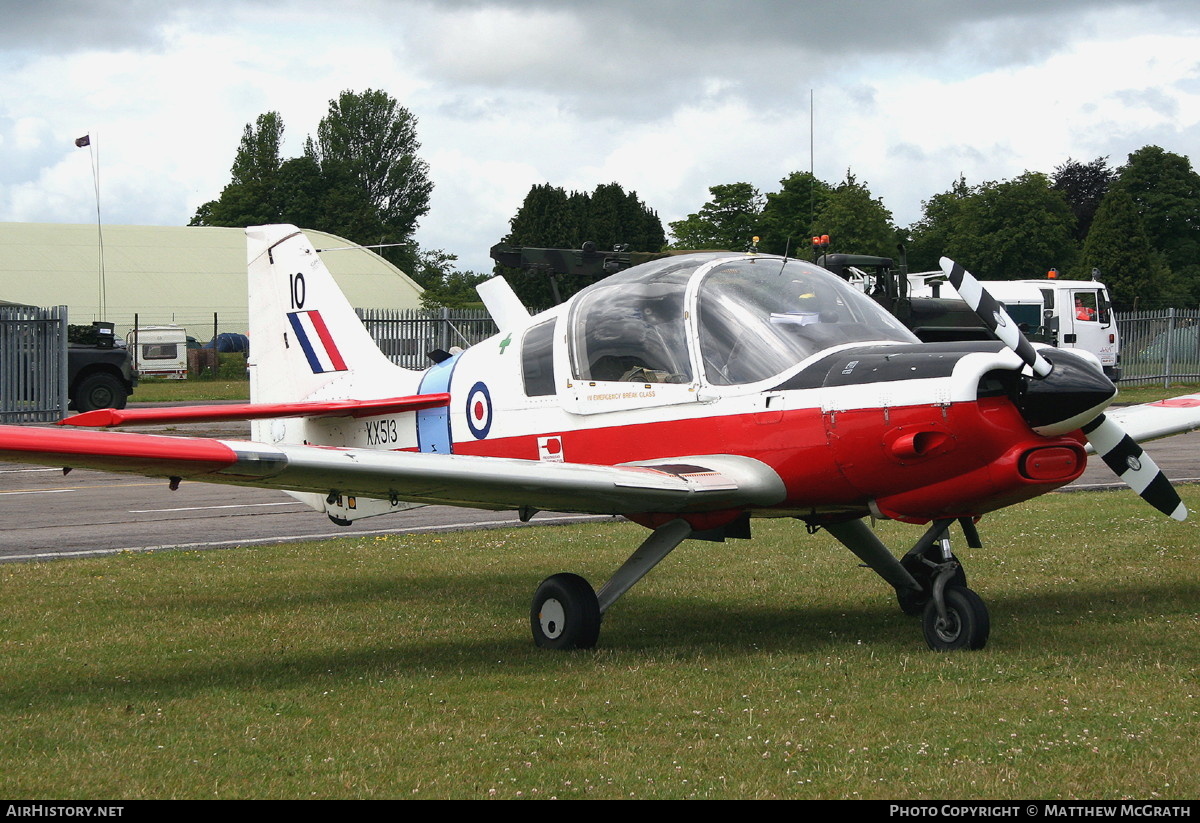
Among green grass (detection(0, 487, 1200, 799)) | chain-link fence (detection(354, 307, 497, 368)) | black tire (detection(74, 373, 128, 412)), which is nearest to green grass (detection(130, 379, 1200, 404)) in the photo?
chain-link fence (detection(354, 307, 497, 368))

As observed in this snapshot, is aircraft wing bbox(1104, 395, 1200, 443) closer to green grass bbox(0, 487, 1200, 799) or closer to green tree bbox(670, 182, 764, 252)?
green grass bbox(0, 487, 1200, 799)

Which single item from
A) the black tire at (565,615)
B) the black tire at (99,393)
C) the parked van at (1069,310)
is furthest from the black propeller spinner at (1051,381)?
the parked van at (1069,310)

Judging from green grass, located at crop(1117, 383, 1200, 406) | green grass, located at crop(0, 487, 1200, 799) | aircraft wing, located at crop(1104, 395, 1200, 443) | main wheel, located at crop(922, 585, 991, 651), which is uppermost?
aircraft wing, located at crop(1104, 395, 1200, 443)

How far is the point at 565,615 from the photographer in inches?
311

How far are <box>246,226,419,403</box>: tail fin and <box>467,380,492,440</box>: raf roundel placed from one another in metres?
1.27

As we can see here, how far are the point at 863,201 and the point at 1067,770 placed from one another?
5450 cm

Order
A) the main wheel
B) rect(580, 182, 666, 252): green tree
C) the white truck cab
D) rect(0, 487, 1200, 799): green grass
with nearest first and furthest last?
rect(0, 487, 1200, 799): green grass → the main wheel → the white truck cab → rect(580, 182, 666, 252): green tree

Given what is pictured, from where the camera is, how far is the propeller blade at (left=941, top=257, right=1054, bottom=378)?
6.83m

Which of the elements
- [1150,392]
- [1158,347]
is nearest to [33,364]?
[1150,392]

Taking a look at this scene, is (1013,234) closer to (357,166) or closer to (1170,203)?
(1170,203)

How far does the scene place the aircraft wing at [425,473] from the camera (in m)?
6.63

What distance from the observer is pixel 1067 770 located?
16.4ft

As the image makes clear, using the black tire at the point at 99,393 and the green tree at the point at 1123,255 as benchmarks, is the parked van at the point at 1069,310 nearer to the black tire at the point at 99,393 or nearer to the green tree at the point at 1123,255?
the black tire at the point at 99,393

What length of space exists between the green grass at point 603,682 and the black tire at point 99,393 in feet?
60.6
